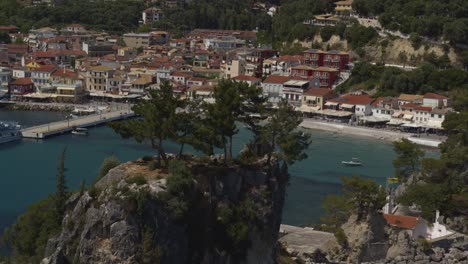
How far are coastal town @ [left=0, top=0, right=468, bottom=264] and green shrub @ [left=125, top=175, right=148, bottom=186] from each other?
0.03m

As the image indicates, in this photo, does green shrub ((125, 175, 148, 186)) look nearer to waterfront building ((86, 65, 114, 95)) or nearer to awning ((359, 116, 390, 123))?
awning ((359, 116, 390, 123))

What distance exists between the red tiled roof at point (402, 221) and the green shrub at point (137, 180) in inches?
329

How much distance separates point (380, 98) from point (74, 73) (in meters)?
18.5

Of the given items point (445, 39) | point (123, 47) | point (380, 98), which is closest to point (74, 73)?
point (123, 47)

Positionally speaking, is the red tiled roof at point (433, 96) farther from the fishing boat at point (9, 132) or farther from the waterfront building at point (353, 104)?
the fishing boat at point (9, 132)

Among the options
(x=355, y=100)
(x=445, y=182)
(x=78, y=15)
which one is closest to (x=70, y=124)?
(x=355, y=100)

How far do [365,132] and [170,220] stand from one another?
27.4 m

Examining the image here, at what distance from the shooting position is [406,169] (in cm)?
2453

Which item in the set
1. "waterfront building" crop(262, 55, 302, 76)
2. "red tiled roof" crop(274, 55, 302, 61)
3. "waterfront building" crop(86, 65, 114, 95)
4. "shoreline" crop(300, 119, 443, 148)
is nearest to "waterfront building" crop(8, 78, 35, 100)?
"waterfront building" crop(86, 65, 114, 95)

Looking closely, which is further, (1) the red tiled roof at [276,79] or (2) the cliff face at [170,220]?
(1) the red tiled roof at [276,79]

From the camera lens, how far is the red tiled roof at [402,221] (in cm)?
1764

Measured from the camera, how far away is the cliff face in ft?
33.4

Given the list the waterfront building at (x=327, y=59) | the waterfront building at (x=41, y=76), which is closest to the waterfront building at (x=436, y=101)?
the waterfront building at (x=327, y=59)

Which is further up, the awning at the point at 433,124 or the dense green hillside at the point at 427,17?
the dense green hillside at the point at 427,17
